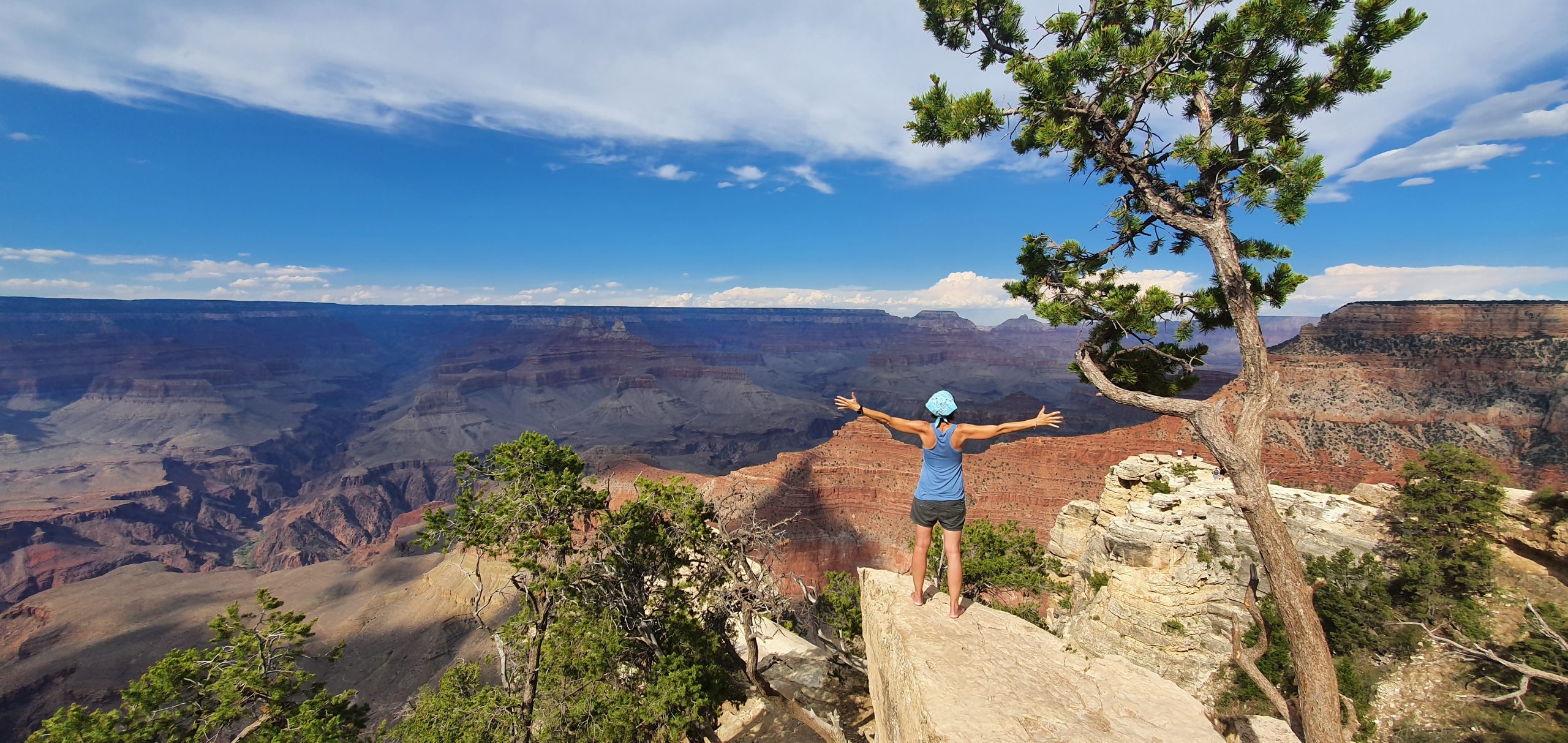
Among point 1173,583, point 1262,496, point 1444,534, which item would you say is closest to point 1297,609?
point 1262,496

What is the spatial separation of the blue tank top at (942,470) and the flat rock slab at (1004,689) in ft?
4.96

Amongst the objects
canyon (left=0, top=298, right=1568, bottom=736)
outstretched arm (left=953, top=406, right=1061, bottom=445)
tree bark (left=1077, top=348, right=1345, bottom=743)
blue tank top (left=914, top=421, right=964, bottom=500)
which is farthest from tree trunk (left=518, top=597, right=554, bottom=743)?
tree bark (left=1077, top=348, right=1345, bottom=743)

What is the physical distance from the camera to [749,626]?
34.5 ft

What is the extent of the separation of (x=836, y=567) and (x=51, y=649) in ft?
178

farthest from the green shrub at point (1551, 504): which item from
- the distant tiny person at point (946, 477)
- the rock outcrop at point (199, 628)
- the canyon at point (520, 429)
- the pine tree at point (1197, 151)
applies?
the rock outcrop at point (199, 628)

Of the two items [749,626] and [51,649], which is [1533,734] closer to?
[749,626]

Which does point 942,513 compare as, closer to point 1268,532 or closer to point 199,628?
point 1268,532

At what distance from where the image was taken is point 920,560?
21.9 ft

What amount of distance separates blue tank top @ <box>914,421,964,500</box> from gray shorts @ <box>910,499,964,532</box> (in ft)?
0.18

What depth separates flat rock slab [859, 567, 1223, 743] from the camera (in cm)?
477

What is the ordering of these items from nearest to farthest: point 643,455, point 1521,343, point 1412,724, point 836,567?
point 1412,724 < point 836,567 < point 1521,343 < point 643,455

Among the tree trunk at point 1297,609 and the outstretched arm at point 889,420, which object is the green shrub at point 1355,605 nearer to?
the tree trunk at point 1297,609

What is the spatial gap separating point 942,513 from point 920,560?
0.71 meters

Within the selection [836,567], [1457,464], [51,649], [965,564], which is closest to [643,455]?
[836,567]
